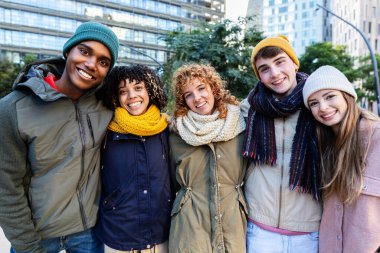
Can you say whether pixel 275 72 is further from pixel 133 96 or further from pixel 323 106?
pixel 133 96

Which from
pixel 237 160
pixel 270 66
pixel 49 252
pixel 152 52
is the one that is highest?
pixel 152 52

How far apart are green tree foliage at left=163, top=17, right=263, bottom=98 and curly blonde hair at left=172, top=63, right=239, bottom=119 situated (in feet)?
16.0

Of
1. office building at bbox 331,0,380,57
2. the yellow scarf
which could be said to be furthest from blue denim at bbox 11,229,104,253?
office building at bbox 331,0,380,57

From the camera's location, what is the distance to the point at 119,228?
2246 millimetres

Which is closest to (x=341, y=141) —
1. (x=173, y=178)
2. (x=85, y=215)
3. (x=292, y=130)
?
(x=292, y=130)

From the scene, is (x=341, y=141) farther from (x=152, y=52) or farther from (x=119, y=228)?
(x=152, y=52)

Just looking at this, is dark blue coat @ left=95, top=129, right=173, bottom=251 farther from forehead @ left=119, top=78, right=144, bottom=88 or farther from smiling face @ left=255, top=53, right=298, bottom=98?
smiling face @ left=255, top=53, right=298, bottom=98

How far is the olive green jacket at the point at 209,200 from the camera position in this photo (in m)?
2.28

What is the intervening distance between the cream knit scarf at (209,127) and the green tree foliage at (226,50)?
5117 millimetres

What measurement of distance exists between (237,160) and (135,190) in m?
0.82

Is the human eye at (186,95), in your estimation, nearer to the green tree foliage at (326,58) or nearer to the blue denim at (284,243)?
the blue denim at (284,243)

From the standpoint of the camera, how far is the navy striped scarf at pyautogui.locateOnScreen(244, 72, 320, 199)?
7.28ft

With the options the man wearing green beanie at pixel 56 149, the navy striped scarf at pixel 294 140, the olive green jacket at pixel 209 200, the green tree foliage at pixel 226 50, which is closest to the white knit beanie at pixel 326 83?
the navy striped scarf at pixel 294 140

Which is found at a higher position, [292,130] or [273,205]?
[292,130]
